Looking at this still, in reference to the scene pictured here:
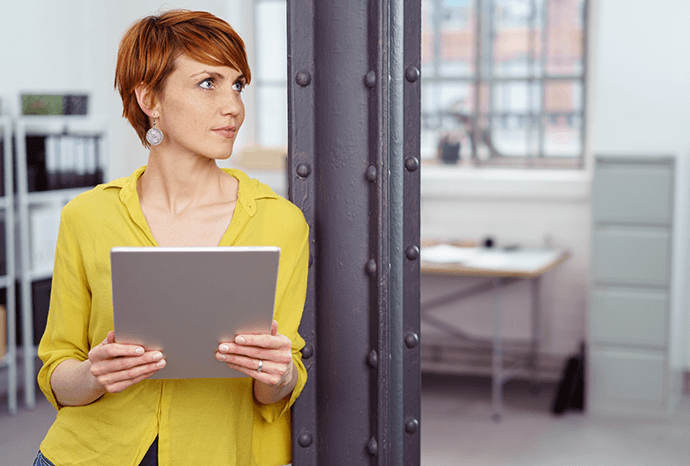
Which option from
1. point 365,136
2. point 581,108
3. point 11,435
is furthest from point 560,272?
point 365,136

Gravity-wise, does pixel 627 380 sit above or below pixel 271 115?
below

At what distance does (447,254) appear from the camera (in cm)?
418

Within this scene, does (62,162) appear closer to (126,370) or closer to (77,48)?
(77,48)

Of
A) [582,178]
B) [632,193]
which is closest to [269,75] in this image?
[582,178]

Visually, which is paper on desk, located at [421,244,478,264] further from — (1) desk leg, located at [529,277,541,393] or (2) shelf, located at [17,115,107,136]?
(2) shelf, located at [17,115,107,136]

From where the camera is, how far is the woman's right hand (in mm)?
916

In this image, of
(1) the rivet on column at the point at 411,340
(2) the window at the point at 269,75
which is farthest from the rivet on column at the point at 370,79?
(2) the window at the point at 269,75

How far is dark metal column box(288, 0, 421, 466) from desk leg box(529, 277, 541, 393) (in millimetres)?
3678

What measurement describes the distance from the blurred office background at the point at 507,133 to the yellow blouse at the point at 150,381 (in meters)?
2.78

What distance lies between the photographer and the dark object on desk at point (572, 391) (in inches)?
162

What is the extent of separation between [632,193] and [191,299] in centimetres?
342

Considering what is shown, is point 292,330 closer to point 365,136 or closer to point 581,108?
point 365,136

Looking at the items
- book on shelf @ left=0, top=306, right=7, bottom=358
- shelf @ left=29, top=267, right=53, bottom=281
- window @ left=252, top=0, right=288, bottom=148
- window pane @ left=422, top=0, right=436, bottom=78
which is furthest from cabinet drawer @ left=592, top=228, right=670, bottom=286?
book on shelf @ left=0, top=306, right=7, bottom=358

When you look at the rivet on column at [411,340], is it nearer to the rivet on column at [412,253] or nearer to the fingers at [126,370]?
the rivet on column at [412,253]
